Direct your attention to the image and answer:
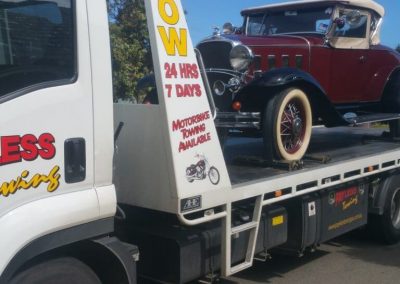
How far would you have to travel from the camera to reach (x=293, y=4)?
7.48 m

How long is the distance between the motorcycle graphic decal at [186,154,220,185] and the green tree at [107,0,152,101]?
2.26 ft

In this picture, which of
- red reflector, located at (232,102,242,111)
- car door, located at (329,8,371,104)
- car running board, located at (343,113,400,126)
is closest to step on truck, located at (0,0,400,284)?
red reflector, located at (232,102,242,111)

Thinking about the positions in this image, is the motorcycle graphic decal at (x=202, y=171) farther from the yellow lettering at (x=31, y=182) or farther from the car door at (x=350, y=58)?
the car door at (x=350, y=58)

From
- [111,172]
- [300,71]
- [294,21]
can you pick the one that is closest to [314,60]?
[294,21]

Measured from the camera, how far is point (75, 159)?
10.1 ft

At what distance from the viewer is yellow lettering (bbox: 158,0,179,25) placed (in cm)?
348

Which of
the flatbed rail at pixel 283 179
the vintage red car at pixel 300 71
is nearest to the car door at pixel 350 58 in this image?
the vintage red car at pixel 300 71

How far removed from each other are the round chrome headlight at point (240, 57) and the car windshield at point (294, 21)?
5.62 ft

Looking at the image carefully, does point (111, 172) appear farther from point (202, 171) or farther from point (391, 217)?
point (391, 217)

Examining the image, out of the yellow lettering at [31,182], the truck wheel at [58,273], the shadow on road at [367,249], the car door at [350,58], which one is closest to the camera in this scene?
the yellow lettering at [31,182]

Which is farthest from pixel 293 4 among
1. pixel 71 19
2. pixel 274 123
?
pixel 71 19

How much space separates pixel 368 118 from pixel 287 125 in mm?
2044

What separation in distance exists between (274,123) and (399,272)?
187 cm

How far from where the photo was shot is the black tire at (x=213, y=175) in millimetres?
3803
